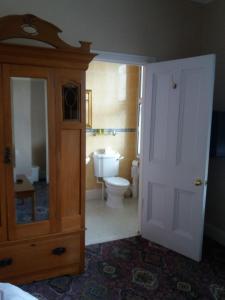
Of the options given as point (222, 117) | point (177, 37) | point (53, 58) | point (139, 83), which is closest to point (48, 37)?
point (53, 58)

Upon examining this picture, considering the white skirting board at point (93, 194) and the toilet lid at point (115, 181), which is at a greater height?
the toilet lid at point (115, 181)

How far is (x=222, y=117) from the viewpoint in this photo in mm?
2693

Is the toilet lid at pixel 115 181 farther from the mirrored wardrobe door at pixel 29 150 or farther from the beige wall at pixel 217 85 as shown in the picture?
the mirrored wardrobe door at pixel 29 150

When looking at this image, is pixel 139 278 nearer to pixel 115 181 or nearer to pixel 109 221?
pixel 109 221

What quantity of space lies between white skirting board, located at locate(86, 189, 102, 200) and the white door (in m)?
1.52

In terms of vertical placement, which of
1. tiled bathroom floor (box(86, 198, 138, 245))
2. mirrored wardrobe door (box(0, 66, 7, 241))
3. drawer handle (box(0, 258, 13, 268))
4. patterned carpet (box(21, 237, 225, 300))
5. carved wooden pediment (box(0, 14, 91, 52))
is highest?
carved wooden pediment (box(0, 14, 91, 52))

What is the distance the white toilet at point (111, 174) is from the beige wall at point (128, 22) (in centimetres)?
181

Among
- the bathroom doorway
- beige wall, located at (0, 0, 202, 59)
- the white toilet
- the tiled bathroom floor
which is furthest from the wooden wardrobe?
the white toilet

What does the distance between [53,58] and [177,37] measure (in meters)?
Answer: 1.69

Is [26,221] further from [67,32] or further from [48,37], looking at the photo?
[67,32]

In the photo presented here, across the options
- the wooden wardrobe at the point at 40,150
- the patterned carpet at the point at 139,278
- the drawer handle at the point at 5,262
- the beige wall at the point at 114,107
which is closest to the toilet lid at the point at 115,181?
the beige wall at the point at 114,107

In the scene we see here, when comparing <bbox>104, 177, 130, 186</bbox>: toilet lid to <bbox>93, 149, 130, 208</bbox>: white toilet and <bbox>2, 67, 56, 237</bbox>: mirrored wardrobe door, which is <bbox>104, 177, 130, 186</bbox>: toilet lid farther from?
<bbox>2, 67, 56, 237</bbox>: mirrored wardrobe door

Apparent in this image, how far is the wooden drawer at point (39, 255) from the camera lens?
205cm

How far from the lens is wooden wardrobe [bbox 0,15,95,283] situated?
192cm
